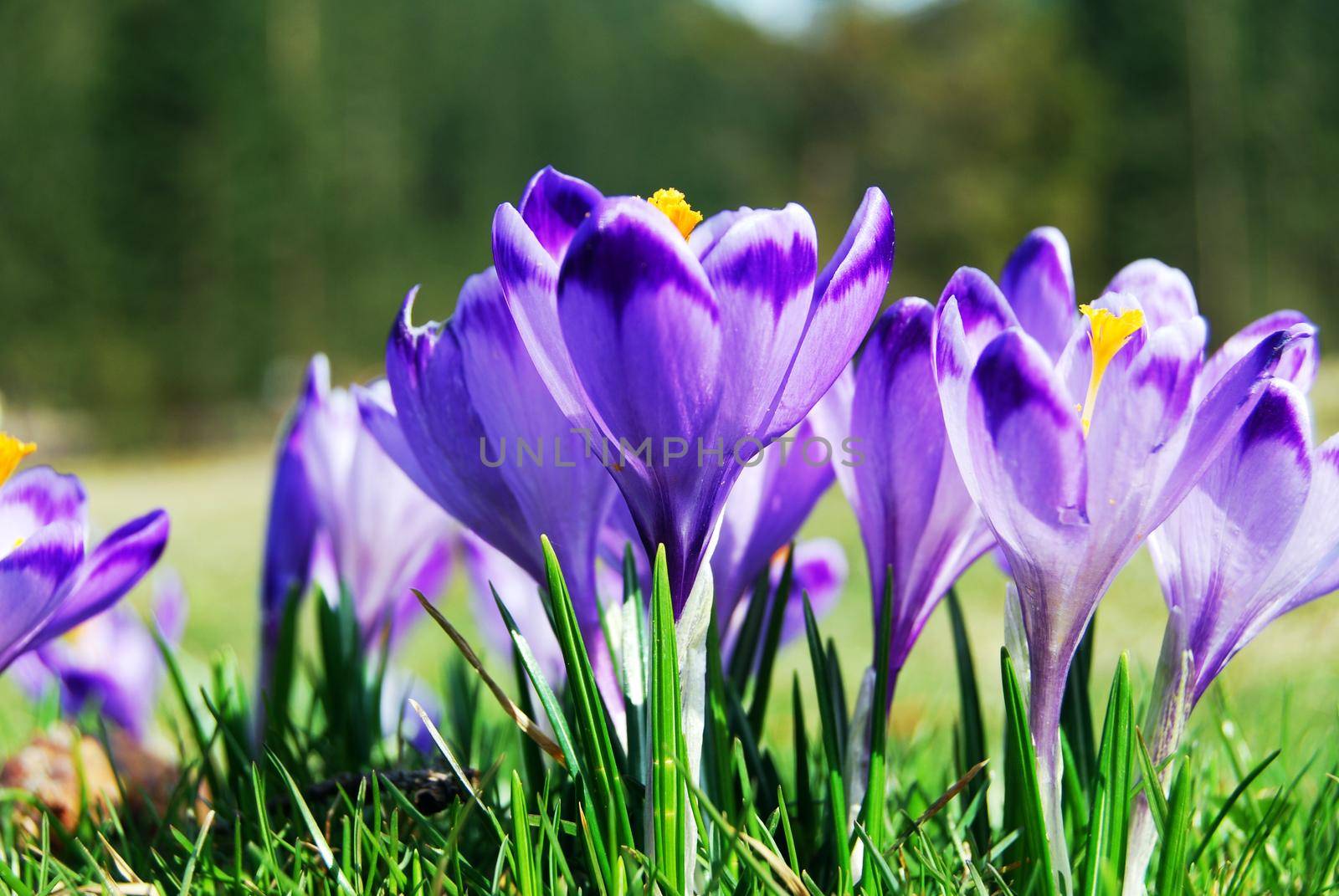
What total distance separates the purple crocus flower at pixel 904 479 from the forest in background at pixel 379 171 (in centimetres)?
808

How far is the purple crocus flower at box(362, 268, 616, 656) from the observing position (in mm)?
536

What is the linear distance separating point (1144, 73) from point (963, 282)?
10.5m

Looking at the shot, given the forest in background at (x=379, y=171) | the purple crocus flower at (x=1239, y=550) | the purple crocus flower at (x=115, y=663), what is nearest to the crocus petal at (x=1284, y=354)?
the purple crocus flower at (x=1239, y=550)

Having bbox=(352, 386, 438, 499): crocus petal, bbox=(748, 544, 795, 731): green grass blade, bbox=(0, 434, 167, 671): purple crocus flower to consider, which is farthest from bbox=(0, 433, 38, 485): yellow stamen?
bbox=(748, 544, 795, 731): green grass blade

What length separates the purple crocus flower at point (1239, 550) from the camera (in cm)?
48

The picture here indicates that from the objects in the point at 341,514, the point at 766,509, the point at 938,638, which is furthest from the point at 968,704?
the point at 938,638

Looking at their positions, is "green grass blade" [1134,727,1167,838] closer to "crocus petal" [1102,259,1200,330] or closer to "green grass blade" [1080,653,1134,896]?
"green grass blade" [1080,653,1134,896]

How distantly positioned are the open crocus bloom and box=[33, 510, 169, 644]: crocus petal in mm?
247

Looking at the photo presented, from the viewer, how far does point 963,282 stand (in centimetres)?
50

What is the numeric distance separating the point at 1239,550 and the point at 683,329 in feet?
0.84

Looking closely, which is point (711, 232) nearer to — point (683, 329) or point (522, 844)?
point (683, 329)

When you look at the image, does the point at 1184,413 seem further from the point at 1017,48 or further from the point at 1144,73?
the point at 1017,48

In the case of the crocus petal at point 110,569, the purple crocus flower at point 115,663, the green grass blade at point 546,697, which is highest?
the crocus petal at point 110,569

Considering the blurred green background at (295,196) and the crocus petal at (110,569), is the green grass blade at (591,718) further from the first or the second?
the blurred green background at (295,196)
